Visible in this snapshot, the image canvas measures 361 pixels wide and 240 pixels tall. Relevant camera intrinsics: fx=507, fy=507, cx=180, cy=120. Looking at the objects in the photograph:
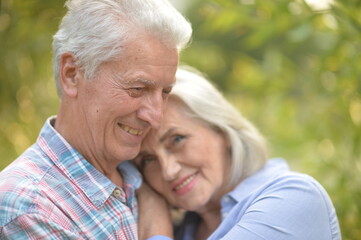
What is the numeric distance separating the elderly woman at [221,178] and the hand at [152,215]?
0.06 ft

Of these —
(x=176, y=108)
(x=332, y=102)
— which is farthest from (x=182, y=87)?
(x=332, y=102)

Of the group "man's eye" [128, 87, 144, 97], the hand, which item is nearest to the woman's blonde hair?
the hand

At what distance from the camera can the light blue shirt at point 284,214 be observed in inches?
80.0

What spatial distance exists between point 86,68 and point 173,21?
39 centimetres

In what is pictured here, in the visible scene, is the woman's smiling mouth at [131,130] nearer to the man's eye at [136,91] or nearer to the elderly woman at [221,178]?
the man's eye at [136,91]

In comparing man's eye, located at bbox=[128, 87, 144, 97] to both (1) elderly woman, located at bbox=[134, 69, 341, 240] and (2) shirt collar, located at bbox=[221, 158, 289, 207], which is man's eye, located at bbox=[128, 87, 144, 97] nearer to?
(1) elderly woman, located at bbox=[134, 69, 341, 240]

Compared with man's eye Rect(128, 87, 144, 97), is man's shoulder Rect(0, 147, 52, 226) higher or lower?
lower

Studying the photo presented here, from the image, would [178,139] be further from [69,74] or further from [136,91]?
[69,74]

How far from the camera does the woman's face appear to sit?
2426 millimetres

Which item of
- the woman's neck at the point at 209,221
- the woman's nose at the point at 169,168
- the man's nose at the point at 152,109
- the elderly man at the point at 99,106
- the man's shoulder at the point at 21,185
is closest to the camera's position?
the man's shoulder at the point at 21,185

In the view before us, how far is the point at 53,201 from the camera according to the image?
181 centimetres

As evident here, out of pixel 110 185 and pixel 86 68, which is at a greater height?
pixel 86 68

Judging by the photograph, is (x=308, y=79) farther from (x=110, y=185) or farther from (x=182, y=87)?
(x=110, y=185)

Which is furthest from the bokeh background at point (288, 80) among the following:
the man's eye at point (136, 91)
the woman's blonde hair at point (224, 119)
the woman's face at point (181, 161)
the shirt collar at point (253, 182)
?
the man's eye at point (136, 91)
